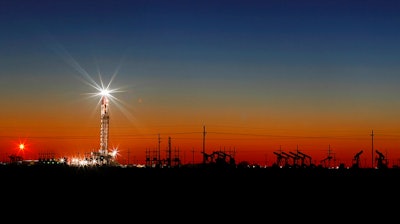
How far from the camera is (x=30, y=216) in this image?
1337 inches

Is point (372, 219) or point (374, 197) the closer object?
point (372, 219)

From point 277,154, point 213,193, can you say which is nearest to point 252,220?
point 213,193

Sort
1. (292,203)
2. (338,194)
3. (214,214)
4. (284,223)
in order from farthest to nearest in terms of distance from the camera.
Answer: (338,194)
(292,203)
(214,214)
(284,223)

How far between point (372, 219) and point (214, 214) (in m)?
8.95

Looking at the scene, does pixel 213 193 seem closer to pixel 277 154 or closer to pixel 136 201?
pixel 136 201

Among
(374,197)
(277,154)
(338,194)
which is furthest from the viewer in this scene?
(277,154)

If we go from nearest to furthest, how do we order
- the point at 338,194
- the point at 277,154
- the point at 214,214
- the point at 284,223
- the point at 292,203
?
the point at 284,223, the point at 214,214, the point at 292,203, the point at 338,194, the point at 277,154

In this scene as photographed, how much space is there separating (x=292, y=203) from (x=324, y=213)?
18.2 feet

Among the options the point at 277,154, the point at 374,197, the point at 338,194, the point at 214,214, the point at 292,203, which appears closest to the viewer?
the point at 214,214

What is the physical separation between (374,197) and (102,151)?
137 metres

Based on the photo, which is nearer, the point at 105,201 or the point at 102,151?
the point at 105,201

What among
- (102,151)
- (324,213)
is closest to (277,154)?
(102,151)

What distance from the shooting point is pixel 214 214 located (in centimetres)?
3522

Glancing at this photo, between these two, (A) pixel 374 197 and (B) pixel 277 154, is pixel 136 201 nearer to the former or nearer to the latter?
(A) pixel 374 197
